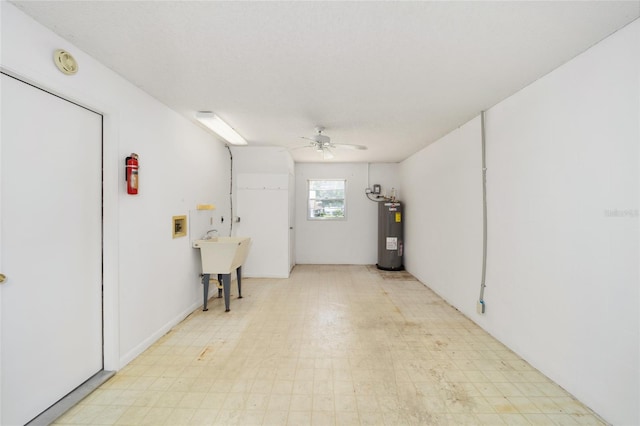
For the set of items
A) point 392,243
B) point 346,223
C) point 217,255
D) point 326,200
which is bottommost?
point 392,243

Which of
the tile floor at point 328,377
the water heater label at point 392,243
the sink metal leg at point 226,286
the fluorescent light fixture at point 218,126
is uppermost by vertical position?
the fluorescent light fixture at point 218,126

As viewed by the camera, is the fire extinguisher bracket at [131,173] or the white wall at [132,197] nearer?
the white wall at [132,197]

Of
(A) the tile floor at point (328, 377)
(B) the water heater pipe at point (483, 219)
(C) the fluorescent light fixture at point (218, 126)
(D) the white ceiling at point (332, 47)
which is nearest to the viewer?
(D) the white ceiling at point (332, 47)

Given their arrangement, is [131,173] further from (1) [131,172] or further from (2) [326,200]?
(2) [326,200]

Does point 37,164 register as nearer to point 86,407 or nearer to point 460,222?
point 86,407

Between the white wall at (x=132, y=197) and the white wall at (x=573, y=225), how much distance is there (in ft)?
11.4

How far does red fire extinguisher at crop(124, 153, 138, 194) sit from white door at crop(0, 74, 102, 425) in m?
0.19

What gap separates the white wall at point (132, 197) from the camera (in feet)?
5.20

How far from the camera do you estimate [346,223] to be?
629cm

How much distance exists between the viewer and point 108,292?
209 cm

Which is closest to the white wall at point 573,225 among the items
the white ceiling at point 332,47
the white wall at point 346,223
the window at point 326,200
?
the white ceiling at point 332,47

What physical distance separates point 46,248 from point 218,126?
220 centimetres

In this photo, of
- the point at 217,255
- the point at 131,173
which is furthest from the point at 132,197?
the point at 217,255

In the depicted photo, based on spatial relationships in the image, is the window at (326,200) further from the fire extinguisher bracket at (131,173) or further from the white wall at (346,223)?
the fire extinguisher bracket at (131,173)
